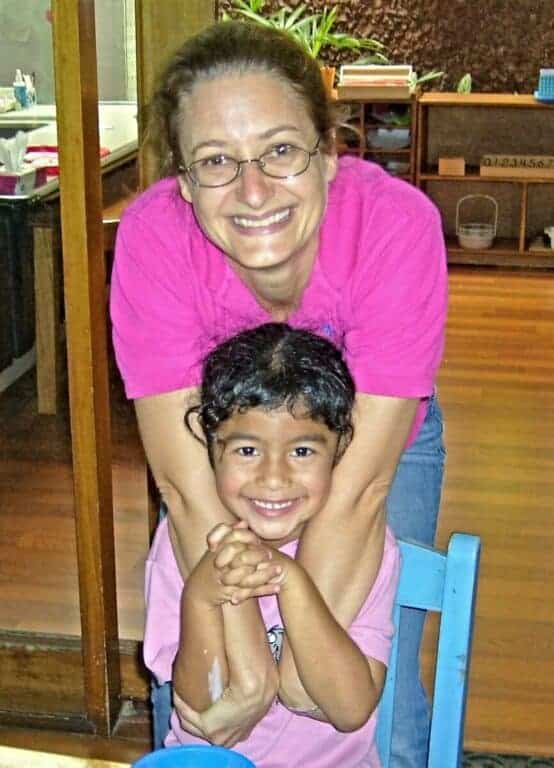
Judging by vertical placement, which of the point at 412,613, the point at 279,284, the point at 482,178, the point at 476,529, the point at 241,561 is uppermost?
the point at 279,284

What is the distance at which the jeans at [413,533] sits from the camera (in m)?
1.53

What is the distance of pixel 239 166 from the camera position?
1.29 m

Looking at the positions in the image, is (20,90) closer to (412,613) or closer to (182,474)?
(182,474)

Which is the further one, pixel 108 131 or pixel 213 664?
pixel 108 131

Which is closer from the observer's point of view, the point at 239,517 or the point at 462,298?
the point at 239,517

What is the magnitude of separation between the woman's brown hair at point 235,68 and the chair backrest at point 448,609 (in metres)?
0.49

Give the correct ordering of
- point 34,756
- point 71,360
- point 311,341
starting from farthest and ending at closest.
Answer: point 71,360, point 311,341, point 34,756

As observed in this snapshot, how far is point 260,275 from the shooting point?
1.35m

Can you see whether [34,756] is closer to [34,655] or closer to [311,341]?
[311,341]

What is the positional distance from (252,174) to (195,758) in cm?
67

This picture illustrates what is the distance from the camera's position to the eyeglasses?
1287 mm

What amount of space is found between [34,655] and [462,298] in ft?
11.7

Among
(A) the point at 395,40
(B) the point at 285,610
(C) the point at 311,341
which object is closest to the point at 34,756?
(B) the point at 285,610

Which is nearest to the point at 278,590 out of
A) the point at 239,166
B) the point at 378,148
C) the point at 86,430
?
the point at 239,166
